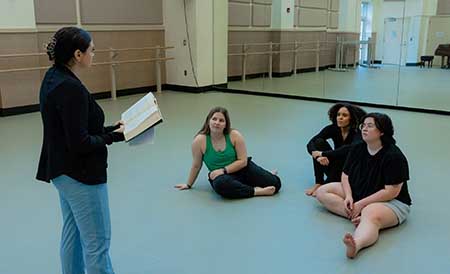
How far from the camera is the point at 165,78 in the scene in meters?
10.6

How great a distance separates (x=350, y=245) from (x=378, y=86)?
721 centimetres

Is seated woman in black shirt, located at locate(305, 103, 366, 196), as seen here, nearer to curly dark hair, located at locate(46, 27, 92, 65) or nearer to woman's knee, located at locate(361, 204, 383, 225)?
woman's knee, located at locate(361, 204, 383, 225)

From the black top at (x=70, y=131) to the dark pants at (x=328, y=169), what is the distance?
7.45ft

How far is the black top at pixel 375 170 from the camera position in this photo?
3.03 m

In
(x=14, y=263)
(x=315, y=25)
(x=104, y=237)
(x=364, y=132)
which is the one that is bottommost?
(x=14, y=263)

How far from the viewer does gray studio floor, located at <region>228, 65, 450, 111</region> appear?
8649 millimetres

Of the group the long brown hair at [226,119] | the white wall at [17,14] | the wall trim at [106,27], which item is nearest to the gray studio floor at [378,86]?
the wall trim at [106,27]

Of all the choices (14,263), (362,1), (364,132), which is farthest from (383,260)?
(362,1)

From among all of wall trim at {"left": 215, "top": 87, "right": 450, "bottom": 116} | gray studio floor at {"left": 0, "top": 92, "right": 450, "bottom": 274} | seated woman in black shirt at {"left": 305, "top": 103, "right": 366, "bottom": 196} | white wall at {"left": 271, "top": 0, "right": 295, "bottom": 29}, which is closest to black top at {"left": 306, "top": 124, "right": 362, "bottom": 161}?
seated woman in black shirt at {"left": 305, "top": 103, "right": 366, "bottom": 196}

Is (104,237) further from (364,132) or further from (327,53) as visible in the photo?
(327,53)

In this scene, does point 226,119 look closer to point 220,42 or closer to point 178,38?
point 178,38

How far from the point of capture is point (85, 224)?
1953 mm

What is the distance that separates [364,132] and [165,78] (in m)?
7.97

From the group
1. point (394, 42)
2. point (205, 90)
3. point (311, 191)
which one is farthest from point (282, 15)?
point (311, 191)
